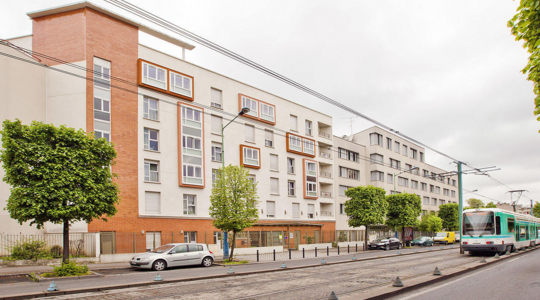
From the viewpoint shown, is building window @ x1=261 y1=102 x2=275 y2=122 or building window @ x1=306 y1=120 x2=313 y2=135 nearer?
building window @ x1=261 y1=102 x2=275 y2=122

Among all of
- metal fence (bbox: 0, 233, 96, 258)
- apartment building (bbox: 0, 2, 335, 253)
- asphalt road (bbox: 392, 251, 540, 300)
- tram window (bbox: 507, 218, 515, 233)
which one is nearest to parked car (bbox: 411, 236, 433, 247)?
apartment building (bbox: 0, 2, 335, 253)

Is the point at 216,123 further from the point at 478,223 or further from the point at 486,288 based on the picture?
the point at 486,288

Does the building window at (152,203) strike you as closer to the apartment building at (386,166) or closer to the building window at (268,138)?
the building window at (268,138)

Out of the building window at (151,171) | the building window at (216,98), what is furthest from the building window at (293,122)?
the building window at (151,171)

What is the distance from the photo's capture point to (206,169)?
3672 cm

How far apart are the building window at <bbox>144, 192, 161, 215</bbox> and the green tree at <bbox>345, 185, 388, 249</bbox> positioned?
66.3ft

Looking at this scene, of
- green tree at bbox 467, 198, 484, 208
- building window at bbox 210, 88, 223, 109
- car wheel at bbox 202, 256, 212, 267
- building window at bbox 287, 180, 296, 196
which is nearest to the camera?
car wheel at bbox 202, 256, 212, 267

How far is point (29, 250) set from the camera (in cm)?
2309

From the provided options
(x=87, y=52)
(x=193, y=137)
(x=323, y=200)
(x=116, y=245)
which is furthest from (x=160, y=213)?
(x=323, y=200)

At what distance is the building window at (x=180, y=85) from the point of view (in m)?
34.5

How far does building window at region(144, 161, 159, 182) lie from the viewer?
106ft

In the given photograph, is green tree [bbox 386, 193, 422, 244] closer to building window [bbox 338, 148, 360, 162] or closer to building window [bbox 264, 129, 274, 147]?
building window [bbox 338, 148, 360, 162]

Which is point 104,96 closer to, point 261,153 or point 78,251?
point 78,251

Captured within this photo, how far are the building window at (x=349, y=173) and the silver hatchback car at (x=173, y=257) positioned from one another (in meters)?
35.5
